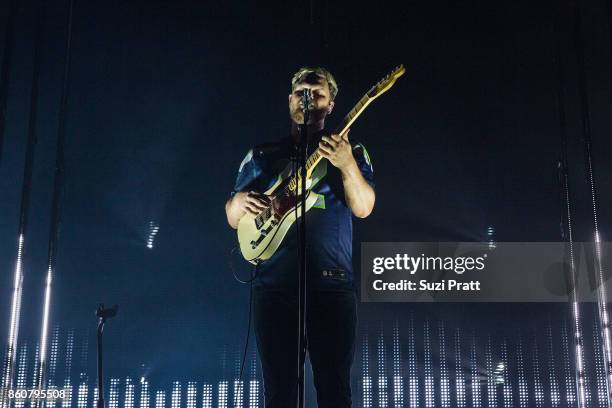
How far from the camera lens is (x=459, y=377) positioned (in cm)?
392

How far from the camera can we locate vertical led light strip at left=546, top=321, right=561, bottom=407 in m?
3.90

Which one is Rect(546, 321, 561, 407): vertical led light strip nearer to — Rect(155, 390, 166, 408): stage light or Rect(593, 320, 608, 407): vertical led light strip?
Rect(593, 320, 608, 407): vertical led light strip

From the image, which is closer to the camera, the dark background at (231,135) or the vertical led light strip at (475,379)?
the vertical led light strip at (475,379)

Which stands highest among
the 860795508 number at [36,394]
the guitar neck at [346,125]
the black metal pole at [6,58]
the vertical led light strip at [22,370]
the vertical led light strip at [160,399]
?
the black metal pole at [6,58]

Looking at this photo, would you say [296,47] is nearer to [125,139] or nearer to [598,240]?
[125,139]

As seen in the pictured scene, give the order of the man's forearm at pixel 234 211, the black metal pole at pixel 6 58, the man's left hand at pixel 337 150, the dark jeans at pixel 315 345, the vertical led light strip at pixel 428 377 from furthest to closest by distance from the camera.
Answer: the vertical led light strip at pixel 428 377 < the black metal pole at pixel 6 58 < the man's forearm at pixel 234 211 < the man's left hand at pixel 337 150 < the dark jeans at pixel 315 345

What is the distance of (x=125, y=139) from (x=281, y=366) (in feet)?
8.46

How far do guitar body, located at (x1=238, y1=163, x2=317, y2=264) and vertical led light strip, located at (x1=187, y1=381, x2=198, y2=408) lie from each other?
6.21 feet

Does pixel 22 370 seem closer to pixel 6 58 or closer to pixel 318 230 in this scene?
pixel 6 58

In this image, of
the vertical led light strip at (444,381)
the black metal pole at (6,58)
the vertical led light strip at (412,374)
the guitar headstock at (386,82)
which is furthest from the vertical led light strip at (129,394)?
the guitar headstock at (386,82)

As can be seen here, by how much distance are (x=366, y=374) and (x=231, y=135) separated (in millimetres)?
1726

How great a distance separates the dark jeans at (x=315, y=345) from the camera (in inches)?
76.9

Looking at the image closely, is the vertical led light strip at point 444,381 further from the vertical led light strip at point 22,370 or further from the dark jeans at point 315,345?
the vertical led light strip at point 22,370

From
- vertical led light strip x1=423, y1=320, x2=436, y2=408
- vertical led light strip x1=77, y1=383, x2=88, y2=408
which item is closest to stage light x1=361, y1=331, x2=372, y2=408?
vertical led light strip x1=423, y1=320, x2=436, y2=408
